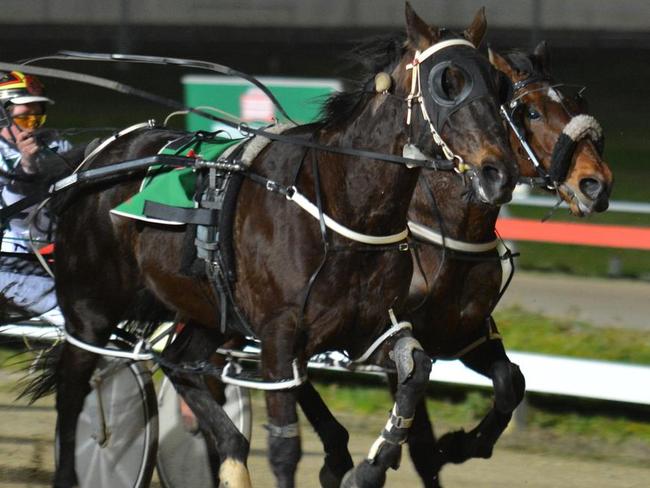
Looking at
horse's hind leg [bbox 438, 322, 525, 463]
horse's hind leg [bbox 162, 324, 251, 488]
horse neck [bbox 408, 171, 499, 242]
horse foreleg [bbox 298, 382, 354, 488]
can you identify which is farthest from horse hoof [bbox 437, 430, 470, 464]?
horse's hind leg [bbox 162, 324, 251, 488]

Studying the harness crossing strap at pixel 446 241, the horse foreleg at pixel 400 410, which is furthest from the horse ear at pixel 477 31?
the horse foreleg at pixel 400 410

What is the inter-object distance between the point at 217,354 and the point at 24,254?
3.24 feet

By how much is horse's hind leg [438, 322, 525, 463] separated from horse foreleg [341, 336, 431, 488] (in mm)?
602

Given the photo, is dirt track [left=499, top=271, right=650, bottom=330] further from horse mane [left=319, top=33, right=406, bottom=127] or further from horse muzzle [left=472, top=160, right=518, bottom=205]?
horse muzzle [left=472, top=160, right=518, bottom=205]

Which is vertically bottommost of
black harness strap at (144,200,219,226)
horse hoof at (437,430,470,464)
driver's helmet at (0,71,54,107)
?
horse hoof at (437,430,470,464)

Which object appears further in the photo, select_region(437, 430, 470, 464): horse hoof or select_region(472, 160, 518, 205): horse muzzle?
select_region(437, 430, 470, 464): horse hoof

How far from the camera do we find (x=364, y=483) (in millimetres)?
4480

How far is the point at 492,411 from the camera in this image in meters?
5.05

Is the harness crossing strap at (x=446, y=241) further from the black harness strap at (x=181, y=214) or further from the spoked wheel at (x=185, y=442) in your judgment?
the spoked wheel at (x=185, y=442)

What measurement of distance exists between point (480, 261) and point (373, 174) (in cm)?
101

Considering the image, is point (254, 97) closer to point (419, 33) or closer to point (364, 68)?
point (364, 68)

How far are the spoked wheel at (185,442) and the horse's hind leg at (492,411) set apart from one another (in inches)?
38.1

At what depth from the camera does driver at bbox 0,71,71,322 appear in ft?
17.8

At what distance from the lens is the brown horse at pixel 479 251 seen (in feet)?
16.5
